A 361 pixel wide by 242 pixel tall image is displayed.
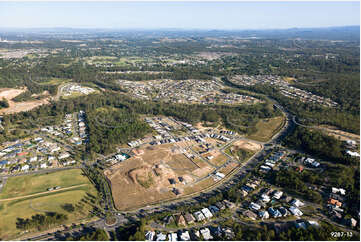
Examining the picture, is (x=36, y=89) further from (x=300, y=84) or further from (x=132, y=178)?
(x=300, y=84)

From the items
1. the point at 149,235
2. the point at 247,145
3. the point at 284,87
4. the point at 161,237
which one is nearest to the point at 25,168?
the point at 149,235

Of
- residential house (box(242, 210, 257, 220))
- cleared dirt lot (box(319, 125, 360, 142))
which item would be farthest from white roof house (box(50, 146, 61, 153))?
cleared dirt lot (box(319, 125, 360, 142))

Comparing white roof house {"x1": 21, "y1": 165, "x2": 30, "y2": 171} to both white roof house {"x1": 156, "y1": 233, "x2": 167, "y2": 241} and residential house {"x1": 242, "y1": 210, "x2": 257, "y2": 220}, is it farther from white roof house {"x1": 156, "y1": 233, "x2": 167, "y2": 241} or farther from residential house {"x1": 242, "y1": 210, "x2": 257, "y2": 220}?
residential house {"x1": 242, "y1": 210, "x2": 257, "y2": 220}

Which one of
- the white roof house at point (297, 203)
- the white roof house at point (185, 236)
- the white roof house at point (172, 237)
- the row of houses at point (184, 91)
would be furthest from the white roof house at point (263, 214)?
the row of houses at point (184, 91)

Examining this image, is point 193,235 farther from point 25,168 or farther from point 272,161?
point 25,168

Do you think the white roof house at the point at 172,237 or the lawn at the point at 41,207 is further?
the lawn at the point at 41,207

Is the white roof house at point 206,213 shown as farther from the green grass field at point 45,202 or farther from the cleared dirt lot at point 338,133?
the cleared dirt lot at point 338,133

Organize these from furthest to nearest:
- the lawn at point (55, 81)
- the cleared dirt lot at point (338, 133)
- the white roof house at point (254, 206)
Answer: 1. the lawn at point (55, 81)
2. the cleared dirt lot at point (338, 133)
3. the white roof house at point (254, 206)
